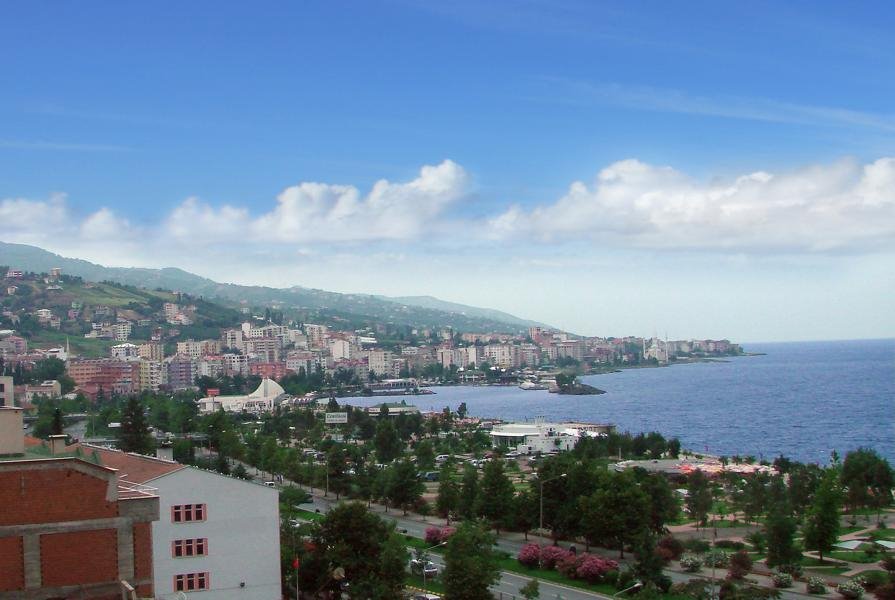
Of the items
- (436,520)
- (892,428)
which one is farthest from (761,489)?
(892,428)

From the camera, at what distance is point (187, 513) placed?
1700 cm

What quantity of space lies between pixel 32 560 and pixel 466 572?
8.73 metres

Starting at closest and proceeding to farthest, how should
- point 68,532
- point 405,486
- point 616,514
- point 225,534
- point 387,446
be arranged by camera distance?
point 68,532, point 225,534, point 616,514, point 405,486, point 387,446

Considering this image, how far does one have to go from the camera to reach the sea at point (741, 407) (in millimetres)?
57438

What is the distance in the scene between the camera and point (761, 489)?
94.2ft

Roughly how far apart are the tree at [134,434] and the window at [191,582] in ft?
79.0

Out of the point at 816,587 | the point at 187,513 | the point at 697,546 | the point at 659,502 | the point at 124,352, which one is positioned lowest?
the point at 816,587

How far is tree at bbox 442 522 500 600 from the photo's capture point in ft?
57.4

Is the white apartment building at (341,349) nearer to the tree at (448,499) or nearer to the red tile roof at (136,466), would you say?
the tree at (448,499)

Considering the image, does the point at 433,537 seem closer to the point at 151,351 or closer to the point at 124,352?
the point at 124,352

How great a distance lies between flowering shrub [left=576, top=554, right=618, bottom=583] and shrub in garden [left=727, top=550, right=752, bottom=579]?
2.48 meters

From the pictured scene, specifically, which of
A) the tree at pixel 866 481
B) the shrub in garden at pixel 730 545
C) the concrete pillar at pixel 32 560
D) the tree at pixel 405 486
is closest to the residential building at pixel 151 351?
the tree at pixel 405 486

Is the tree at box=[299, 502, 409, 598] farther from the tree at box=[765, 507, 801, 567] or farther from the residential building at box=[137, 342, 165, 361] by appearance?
the residential building at box=[137, 342, 165, 361]

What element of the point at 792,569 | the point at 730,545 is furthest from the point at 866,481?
the point at 792,569
